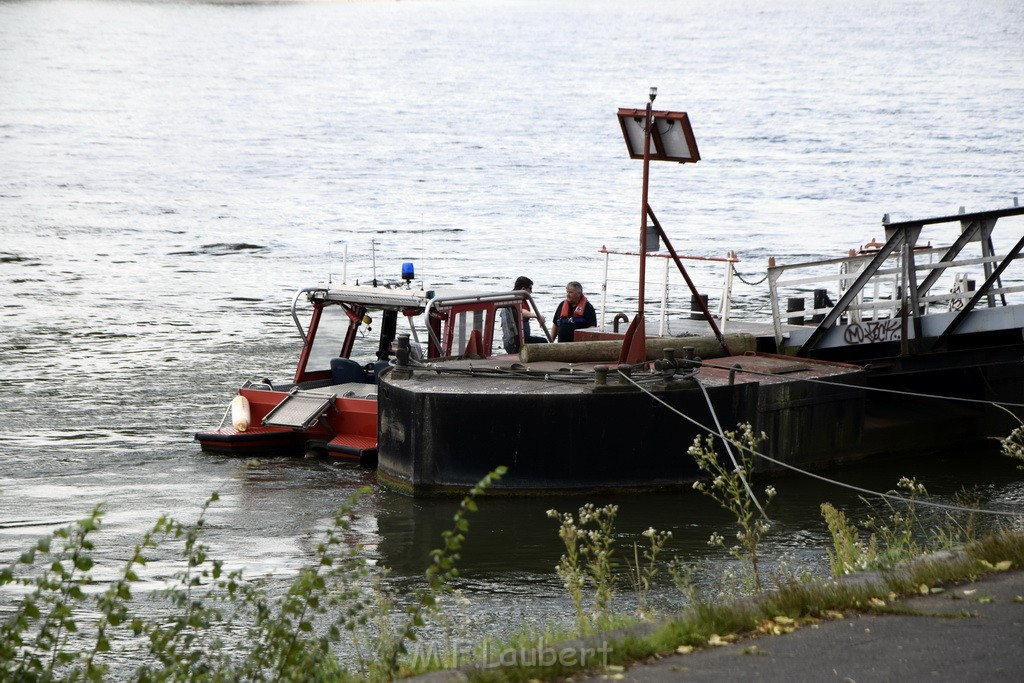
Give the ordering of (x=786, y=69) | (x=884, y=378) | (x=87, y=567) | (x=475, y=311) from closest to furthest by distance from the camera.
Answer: (x=87, y=567) → (x=475, y=311) → (x=884, y=378) → (x=786, y=69)

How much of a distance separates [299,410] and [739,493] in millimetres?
5437

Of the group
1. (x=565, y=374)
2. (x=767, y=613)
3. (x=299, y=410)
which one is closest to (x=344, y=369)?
(x=299, y=410)

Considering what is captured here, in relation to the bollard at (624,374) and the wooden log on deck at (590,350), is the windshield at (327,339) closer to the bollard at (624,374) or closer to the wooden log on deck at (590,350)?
the wooden log on deck at (590,350)

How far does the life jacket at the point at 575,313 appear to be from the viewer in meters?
19.3

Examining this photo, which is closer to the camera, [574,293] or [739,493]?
[739,493]

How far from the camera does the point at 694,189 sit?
55531 millimetres

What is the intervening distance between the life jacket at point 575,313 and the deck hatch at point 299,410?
3512mm

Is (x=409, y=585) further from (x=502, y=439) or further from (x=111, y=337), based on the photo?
(x=111, y=337)

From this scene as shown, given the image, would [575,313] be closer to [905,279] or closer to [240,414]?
[905,279]

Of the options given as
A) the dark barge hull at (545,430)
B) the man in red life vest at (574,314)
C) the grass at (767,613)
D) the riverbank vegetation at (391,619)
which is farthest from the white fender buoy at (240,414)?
the grass at (767,613)

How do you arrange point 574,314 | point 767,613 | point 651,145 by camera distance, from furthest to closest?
point 574,314 < point 651,145 < point 767,613

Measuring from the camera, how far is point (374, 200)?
173 ft

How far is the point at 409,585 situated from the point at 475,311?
17.7 ft

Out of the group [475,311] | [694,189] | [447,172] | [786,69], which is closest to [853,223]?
[694,189]
